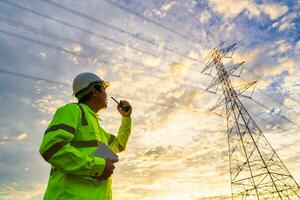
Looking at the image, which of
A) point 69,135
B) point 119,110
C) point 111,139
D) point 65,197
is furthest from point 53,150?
point 119,110

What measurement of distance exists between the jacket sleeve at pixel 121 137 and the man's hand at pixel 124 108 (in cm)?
7

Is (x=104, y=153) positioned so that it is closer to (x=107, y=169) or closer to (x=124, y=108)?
(x=107, y=169)

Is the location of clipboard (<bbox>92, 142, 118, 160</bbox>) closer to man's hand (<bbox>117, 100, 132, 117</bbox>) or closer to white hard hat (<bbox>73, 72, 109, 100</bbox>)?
white hard hat (<bbox>73, 72, 109, 100</bbox>)

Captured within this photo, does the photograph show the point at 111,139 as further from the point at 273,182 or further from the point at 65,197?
the point at 273,182

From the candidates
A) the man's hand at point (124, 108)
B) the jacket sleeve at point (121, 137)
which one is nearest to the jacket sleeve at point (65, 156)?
the jacket sleeve at point (121, 137)

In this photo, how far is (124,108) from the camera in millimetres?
4641

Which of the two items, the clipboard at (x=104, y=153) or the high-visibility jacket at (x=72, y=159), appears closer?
the high-visibility jacket at (x=72, y=159)

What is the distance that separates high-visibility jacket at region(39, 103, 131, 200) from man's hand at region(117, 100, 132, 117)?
1.38m

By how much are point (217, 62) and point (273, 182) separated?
11.7 m

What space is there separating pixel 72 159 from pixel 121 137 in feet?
5.65

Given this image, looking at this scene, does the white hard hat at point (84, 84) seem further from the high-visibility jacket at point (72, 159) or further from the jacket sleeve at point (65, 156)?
the jacket sleeve at point (65, 156)

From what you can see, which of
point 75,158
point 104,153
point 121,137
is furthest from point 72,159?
point 121,137

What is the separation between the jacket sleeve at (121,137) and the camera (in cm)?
439

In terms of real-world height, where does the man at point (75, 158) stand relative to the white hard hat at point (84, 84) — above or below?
below
